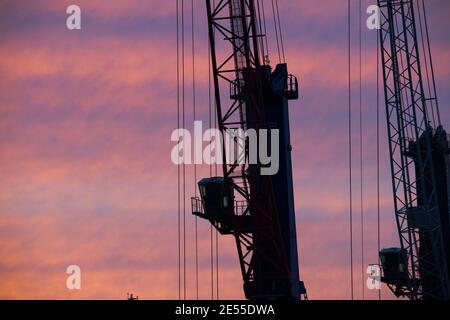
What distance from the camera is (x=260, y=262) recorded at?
87188 mm

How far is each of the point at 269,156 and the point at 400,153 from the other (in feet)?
61.6

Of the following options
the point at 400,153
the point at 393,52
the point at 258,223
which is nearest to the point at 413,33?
the point at 393,52

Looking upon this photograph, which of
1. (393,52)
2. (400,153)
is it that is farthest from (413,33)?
(400,153)

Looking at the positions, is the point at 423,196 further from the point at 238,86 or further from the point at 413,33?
the point at 238,86
